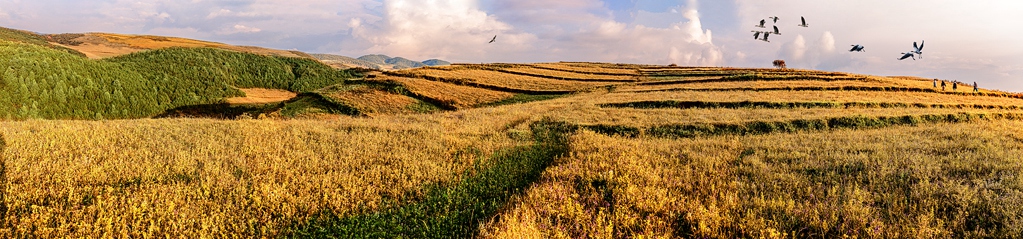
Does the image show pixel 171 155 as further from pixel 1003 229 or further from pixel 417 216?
pixel 1003 229

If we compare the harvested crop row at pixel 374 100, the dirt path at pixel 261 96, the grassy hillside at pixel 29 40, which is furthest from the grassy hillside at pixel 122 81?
the harvested crop row at pixel 374 100

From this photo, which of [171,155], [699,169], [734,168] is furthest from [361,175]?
[734,168]

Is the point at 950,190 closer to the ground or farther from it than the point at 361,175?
farther from it

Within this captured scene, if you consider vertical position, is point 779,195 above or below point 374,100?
above

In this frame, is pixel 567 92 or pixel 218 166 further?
pixel 567 92

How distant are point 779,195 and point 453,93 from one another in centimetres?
3758

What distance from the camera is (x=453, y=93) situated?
42.6 metres

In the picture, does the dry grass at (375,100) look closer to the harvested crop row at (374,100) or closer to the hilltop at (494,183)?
the harvested crop row at (374,100)

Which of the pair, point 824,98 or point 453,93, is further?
point 453,93

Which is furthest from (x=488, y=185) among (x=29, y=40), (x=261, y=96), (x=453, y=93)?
(x=29, y=40)

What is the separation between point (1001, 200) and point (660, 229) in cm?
534

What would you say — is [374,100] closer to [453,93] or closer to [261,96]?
[453,93]

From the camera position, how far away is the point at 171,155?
863cm

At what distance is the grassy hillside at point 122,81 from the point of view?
123 feet
